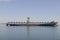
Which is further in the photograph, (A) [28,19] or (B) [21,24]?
(B) [21,24]

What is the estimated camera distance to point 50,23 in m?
64.4

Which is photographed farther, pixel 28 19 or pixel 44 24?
pixel 44 24

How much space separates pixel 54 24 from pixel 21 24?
16.6 meters

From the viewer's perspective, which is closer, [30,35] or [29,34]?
[30,35]

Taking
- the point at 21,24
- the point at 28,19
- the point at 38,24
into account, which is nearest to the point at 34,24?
the point at 38,24

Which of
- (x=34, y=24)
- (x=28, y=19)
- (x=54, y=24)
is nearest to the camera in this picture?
(x=28, y=19)

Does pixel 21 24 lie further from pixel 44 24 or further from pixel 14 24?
pixel 44 24

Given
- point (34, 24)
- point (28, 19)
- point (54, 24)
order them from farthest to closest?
point (34, 24)
point (54, 24)
point (28, 19)

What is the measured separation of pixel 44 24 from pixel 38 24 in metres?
3.08

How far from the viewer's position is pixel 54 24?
6253 cm

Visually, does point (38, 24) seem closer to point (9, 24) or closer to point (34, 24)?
point (34, 24)

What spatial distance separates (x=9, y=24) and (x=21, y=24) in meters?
6.09

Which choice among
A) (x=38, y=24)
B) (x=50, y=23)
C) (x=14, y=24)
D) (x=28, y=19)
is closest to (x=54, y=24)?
(x=50, y=23)

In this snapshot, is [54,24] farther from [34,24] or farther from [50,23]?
[34,24]
